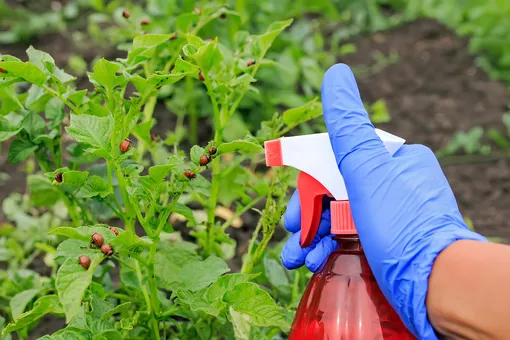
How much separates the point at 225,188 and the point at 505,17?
378 cm

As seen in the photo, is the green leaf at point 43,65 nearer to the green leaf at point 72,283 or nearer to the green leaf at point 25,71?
the green leaf at point 25,71

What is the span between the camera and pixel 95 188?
4.65ft

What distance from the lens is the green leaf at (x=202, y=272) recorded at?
1485 mm

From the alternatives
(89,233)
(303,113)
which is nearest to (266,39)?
(303,113)

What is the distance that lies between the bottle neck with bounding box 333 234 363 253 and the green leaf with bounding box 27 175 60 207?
0.78 metres

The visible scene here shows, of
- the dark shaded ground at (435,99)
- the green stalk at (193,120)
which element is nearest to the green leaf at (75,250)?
the dark shaded ground at (435,99)

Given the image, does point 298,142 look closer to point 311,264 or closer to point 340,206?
point 340,206

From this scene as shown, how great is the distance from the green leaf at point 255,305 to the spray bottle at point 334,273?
0.06 meters

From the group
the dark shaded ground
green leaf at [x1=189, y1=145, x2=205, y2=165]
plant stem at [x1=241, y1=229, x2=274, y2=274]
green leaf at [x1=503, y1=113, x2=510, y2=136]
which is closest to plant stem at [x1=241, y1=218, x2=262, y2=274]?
plant stem at [x1=241, y1=229, x2=274, y2=274]

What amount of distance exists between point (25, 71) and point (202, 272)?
1.76 ft

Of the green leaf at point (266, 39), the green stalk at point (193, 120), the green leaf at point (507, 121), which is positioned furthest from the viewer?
the green leaf at point (507, 121)

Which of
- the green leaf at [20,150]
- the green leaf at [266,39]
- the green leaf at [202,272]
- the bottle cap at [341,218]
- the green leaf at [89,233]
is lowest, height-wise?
the green leaf at [202,272]

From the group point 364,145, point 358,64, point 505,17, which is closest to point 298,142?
point 364,145

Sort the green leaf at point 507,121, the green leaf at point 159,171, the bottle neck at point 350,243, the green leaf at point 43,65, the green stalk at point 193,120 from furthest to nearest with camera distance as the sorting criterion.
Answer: the green leaf at point 507,121 → the green stalk at point 193,120 → the green leaf at point 43,65 → the bottle neck at point 350,243 → the green leaf at point 159,171
